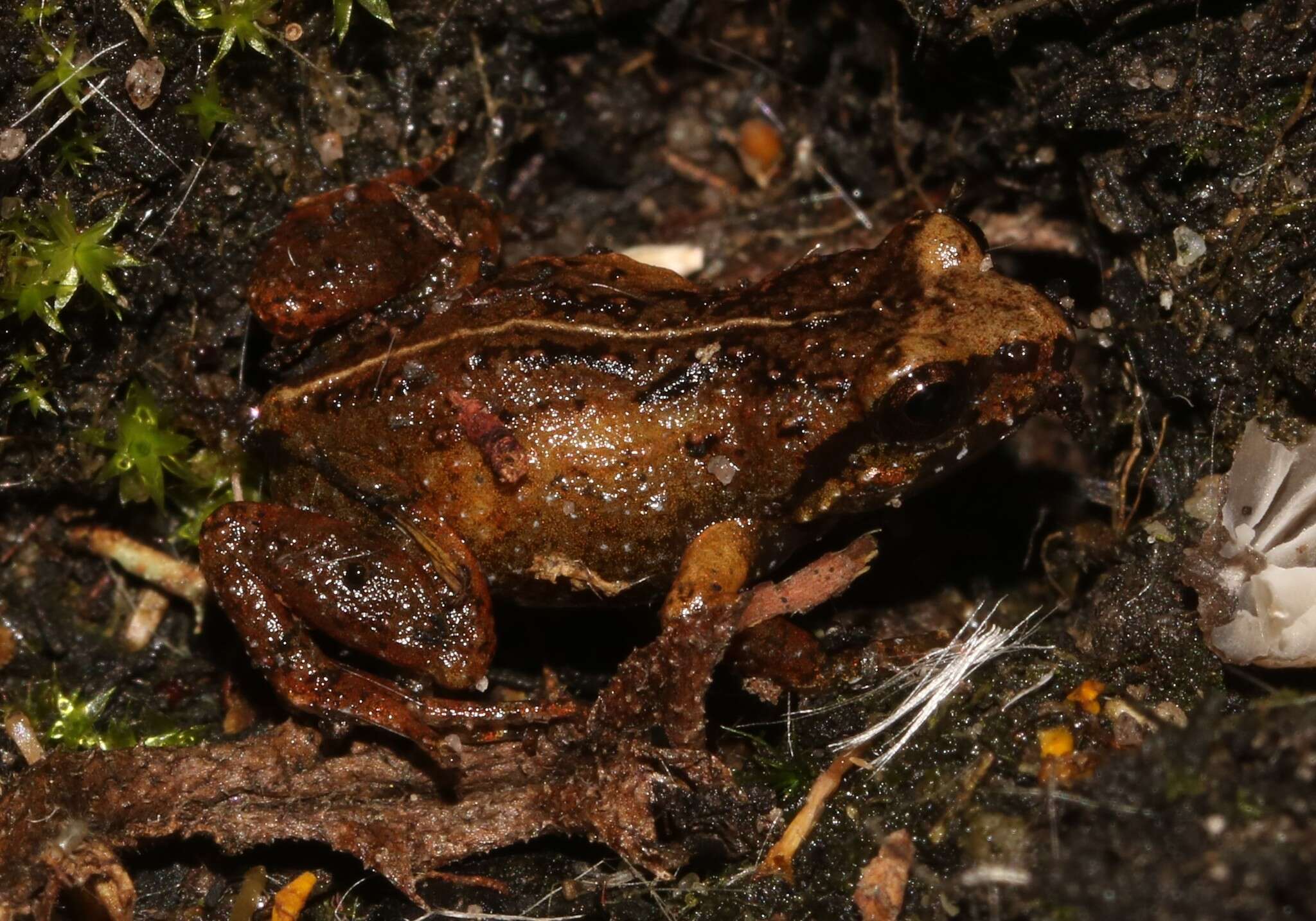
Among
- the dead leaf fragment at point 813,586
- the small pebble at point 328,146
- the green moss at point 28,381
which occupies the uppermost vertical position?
the small pebble at point 328,146

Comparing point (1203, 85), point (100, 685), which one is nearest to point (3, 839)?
point (100, 685)

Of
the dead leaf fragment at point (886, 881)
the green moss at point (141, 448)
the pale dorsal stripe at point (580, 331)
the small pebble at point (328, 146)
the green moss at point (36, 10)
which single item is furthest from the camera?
the small pebble at point (328, 146)

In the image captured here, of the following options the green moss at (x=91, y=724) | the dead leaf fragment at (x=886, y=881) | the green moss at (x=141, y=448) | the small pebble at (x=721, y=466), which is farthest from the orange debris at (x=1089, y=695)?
the green moss at (x=141, y=448)

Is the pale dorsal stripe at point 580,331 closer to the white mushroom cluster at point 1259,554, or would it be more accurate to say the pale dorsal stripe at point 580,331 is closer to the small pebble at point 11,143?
the small pebble at point 11,143

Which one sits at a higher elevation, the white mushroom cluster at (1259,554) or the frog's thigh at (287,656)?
the white mushroom cluster at (1259,554)

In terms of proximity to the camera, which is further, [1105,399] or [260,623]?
[1105,399]

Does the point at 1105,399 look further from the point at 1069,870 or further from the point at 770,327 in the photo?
the point at 1069,870

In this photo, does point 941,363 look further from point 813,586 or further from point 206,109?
point 206,109

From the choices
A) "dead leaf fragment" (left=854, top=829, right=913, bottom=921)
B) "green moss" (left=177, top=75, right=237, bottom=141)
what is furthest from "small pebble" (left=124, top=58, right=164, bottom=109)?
"dead leaf fragment" (left=854, top=829, right=913, bottom=921)

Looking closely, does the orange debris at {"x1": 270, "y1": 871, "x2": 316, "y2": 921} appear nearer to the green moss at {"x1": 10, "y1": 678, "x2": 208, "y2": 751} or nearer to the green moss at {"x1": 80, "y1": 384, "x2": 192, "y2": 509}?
the green moss at {"x1": 10, "y1": 678, "x2": 208, "y2": 751}
